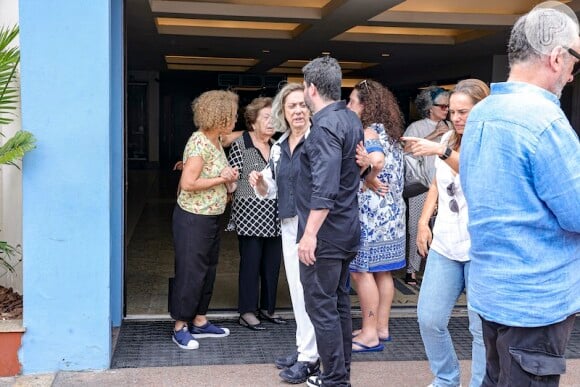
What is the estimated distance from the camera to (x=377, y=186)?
4469 mm

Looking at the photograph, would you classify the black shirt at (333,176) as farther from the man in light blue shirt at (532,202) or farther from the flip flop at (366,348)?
the man in light blue shirt at (532,202)

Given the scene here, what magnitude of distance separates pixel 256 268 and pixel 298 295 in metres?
1.07

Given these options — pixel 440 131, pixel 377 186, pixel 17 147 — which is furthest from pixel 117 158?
pixel 440 131

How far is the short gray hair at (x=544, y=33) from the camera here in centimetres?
211

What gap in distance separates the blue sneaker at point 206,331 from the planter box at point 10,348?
3.98 feet

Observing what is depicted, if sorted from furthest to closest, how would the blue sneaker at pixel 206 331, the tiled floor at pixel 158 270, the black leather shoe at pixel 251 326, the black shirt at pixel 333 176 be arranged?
1. the tiled floor at pixel 158 270
2. the black leather shoe at pixel 251 326
3. the blue sneaker at pixel 206 331
4. the black shirt at pixel 333 176

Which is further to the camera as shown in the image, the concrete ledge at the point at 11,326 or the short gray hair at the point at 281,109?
the short gray hair at the point at 281,109

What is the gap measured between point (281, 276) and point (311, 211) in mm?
3637

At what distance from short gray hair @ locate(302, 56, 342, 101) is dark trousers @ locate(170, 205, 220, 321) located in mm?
1378

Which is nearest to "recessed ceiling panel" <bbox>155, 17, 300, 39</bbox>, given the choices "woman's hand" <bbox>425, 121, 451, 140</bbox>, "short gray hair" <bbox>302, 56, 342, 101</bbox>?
"woman's hand" <bbox>425, 121, 451, 140</bbox>

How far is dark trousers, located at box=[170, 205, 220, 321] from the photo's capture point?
4.73 m

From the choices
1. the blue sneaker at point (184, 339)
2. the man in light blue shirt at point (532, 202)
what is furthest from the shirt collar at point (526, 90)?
the blue sneaker at point (184, 339)

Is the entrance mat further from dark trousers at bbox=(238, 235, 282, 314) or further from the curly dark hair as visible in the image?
the curly dark hair

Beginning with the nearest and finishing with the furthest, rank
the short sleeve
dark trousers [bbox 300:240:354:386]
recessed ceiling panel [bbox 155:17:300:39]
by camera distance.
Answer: dark trousers [bbox 300:240:354:386]
the short sleeve
recessed ceiling panel [bbox 155:17:300:39]
